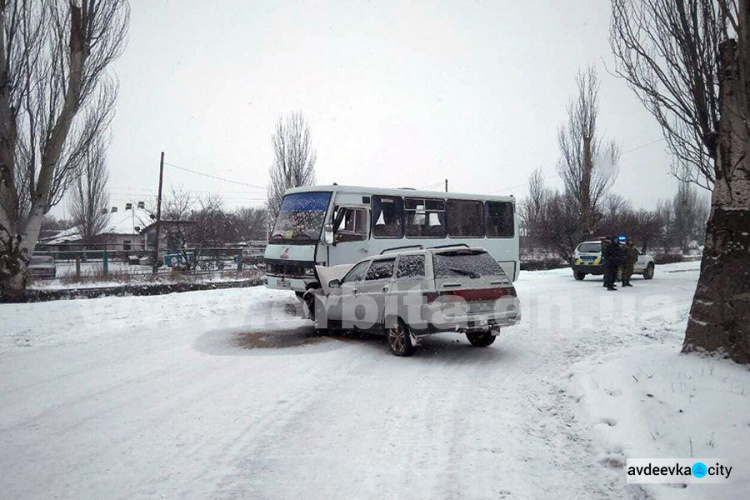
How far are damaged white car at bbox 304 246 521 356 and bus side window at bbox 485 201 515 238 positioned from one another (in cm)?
872

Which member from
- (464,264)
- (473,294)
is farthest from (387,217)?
(473,294)

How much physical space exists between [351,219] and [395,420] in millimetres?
8616

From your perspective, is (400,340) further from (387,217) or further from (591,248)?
(591,248)

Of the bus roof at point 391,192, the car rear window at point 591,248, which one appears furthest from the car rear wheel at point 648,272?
the bus roof at point 391,192

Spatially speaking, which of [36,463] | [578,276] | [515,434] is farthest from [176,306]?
[578,276]

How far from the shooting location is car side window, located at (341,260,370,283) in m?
9.14

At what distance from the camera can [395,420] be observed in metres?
5.02

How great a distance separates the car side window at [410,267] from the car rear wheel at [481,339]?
1.72m

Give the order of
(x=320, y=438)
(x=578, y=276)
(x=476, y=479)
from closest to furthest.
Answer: (x=476, y=479), (x=320, y=438), (x=578, y=276)

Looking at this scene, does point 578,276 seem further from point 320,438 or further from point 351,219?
point 320,438

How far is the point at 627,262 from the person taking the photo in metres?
18.9

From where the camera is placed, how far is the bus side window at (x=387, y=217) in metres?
13.8

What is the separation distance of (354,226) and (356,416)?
8.52 meters

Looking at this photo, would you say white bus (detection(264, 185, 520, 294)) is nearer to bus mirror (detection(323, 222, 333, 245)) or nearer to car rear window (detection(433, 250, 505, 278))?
bus mirror (detection(323, 222, 333, 245))
